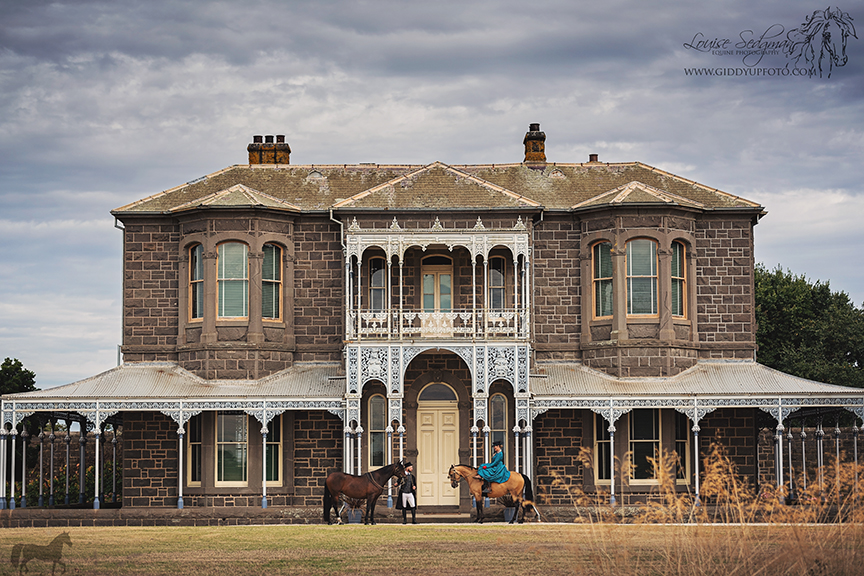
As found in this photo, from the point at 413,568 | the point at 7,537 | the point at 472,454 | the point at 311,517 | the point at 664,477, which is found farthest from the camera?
the point at 472,454

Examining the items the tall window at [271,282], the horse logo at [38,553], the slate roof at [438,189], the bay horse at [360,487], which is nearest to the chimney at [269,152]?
the slate roof at [438,189]

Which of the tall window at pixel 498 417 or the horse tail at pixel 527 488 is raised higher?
the tall window at pixel 498 417

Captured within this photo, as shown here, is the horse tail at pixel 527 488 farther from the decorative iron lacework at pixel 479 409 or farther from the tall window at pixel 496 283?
the tall window at pixel 496 283

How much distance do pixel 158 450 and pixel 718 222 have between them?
14.4 m

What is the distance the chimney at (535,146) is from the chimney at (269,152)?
6.44 metres

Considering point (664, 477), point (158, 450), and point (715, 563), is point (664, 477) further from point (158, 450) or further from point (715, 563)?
point (158, 450)

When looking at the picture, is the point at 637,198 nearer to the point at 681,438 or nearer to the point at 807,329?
the point at 681,438

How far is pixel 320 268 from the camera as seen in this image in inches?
1070

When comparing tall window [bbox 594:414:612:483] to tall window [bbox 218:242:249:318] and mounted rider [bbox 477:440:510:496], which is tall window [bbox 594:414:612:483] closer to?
mounted rider [bbox 477:440:510:496]

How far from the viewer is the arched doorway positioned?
1046 inches

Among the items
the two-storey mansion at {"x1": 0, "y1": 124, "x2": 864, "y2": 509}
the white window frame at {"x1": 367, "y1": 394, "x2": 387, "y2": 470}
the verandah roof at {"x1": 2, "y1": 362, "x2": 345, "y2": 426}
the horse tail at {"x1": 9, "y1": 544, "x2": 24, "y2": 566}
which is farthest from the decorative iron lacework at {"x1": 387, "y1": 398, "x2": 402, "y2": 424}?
the horse tail at {"x1": 9, "y1": 544, "x2": 24, "y2": 566}

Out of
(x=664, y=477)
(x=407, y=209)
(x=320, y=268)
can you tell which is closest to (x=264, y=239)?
(x=320, y=268)

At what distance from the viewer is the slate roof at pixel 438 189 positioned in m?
26.6

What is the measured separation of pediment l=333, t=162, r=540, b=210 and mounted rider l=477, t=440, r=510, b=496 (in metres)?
6.41
